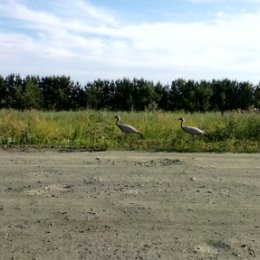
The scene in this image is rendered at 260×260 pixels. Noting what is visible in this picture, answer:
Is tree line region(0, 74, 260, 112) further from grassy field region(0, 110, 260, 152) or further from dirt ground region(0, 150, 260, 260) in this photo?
dirt ground region(0, 150, 260, 260)

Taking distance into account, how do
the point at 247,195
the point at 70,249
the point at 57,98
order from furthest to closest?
the point at 57,98, the point at 247,195, the point at 70,249

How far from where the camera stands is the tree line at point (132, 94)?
50469mm

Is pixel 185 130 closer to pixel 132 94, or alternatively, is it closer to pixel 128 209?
pixel 128 209

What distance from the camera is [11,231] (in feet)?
17.1

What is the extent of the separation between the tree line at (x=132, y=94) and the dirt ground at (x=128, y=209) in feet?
135

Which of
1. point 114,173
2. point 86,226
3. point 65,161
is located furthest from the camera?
point 65,161

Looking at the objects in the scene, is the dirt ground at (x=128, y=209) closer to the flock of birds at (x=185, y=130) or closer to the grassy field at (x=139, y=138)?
the grassy field at (x=139, y=138)

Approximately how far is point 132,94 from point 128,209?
45931 millimetres

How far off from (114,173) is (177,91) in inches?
1763

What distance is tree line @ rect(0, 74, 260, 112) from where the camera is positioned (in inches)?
1987

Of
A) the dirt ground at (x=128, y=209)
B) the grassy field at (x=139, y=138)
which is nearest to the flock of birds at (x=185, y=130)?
the grassy field at (x=139, y=138)

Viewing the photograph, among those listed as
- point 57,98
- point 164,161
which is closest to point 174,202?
point 164,161

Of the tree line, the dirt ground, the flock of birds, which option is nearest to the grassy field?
the flock of birds

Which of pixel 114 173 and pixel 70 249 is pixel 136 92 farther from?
pixel 70 249
